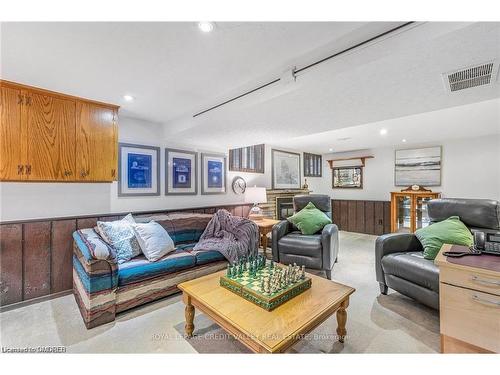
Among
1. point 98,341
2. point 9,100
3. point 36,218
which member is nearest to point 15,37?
point 9,100

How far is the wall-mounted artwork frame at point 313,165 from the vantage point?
6125 millimetres

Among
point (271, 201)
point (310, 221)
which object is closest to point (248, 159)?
point (271, 201)

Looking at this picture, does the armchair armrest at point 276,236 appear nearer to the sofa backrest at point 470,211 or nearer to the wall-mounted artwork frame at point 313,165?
the sofa backrest at point 470,211

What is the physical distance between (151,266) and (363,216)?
5083 millimetres

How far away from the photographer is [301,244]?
304cm

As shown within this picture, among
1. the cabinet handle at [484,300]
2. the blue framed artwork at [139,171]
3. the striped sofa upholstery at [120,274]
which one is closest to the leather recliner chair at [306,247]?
the striped sofa upholstery at [120,274]

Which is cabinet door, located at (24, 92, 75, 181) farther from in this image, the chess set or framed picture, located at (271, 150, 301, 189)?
framed picture, located at (271, 150, 301, 189)

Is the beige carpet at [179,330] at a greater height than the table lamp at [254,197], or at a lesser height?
lesser

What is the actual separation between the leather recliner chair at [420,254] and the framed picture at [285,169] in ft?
9.94

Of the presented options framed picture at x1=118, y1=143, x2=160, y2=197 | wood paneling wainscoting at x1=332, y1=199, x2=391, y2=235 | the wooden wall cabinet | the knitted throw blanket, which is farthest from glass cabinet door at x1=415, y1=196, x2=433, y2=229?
the wooden wall cabinet

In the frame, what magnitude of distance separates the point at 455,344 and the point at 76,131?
3.70m

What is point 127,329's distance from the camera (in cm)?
187

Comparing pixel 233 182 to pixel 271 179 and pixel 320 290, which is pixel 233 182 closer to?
pixel 271 179
